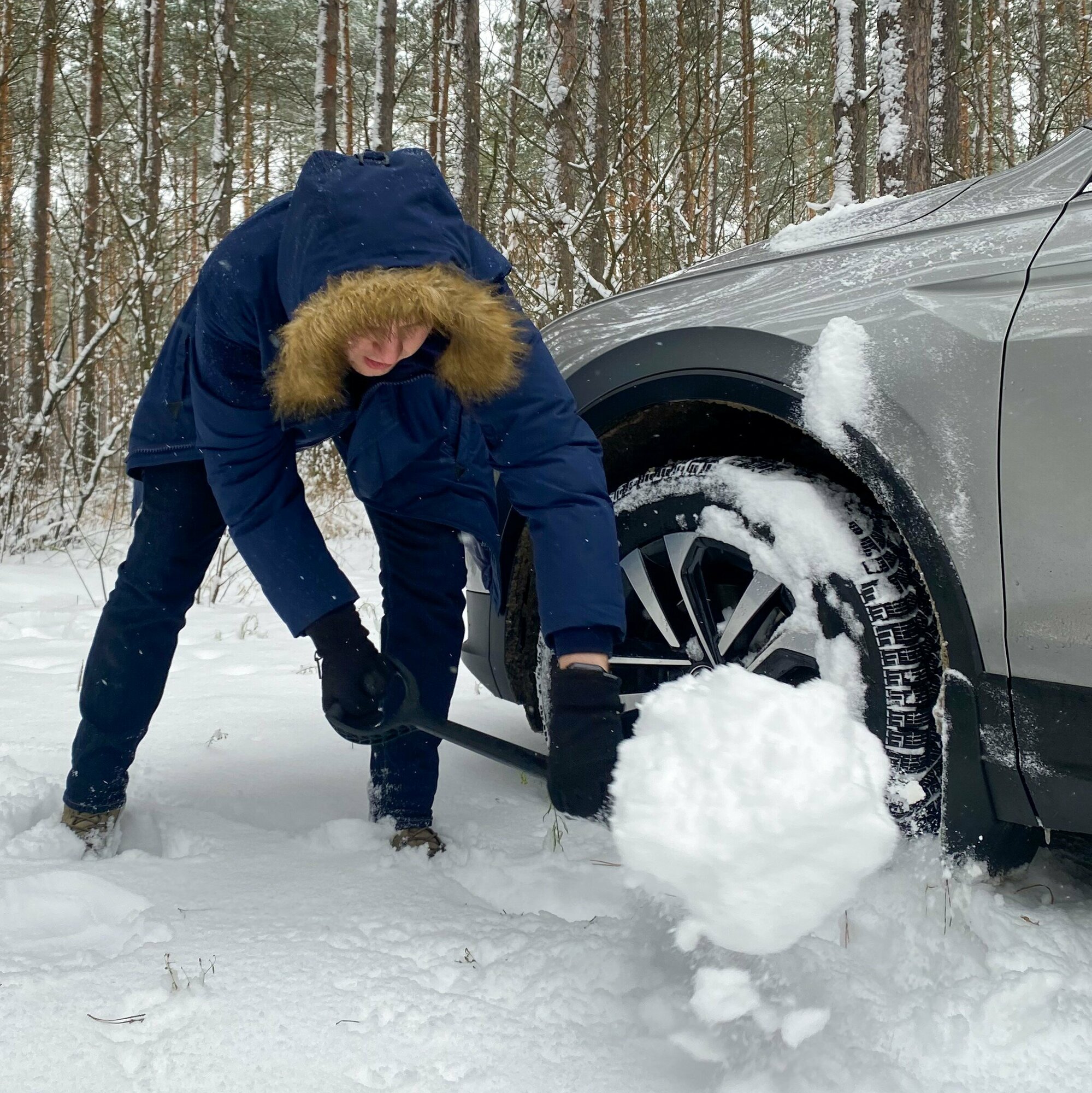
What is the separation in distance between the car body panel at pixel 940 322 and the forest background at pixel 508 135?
79 cm

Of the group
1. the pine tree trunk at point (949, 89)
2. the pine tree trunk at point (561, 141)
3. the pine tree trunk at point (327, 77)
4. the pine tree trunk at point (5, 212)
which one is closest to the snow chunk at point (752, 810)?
the pine tree trunk at point (561, 141)

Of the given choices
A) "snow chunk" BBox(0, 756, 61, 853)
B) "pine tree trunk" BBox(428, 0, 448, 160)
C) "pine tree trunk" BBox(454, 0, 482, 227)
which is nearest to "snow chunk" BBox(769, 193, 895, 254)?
"snow chunk" BBox(0, 756, 61, 853)

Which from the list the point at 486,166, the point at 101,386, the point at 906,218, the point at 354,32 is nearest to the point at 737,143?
the point at 486,166

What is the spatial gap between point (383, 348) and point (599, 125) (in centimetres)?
719

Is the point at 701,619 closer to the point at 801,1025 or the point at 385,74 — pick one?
the point at 801,1025

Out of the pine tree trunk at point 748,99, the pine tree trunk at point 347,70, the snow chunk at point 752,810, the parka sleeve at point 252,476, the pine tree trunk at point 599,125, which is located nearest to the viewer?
the snow chunk at point 752,810

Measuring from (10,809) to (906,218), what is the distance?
212cm

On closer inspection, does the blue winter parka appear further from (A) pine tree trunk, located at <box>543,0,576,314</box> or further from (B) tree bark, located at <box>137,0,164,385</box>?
(A) pine tree trunk, located at <box>543,0,576,314</box>

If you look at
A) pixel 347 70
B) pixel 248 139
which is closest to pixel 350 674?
pixel 347 70

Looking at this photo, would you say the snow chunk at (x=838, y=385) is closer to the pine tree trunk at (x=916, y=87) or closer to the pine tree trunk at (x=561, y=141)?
the pine tree trunk at (x=561, y=141)

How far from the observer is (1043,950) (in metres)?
1.44

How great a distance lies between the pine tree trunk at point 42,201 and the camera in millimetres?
6605

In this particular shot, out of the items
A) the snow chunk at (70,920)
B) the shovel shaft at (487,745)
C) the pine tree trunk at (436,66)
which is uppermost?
the pine tree trunk at (436,66)

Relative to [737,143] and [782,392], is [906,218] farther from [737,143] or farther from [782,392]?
[737,143]
